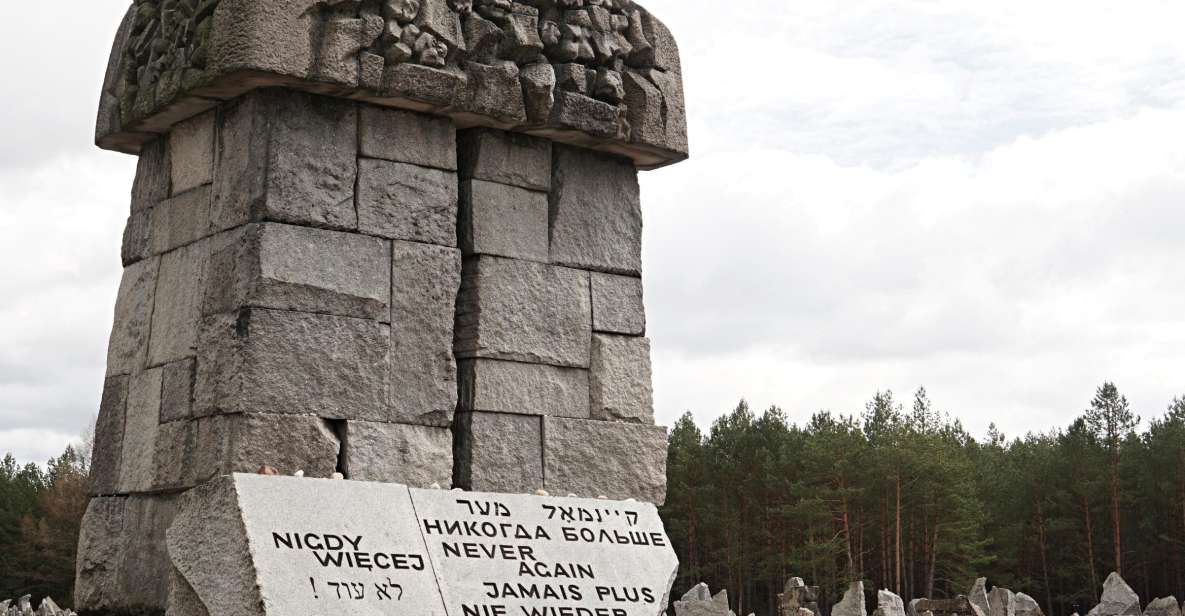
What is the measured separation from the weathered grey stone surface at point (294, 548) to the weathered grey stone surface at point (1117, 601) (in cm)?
2025

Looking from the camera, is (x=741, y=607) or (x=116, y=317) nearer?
(x=116, y=317)

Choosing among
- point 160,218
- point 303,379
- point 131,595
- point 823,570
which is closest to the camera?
point 303,379

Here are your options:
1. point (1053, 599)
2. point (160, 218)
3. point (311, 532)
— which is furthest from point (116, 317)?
point (1053, 599)

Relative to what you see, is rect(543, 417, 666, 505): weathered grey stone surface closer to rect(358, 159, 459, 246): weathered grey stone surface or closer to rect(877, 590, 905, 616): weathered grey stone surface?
rect(358, 159, 459, 246): weathered grey stone surface

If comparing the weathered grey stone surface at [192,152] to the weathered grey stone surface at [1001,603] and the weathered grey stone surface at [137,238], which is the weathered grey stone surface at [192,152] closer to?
the weathered grey stone surface at [137,238]

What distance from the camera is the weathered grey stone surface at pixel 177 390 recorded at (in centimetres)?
669

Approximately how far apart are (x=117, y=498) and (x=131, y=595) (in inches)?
20.8

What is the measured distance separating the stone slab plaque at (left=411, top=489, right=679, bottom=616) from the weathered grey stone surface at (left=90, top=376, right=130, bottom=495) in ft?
8.70

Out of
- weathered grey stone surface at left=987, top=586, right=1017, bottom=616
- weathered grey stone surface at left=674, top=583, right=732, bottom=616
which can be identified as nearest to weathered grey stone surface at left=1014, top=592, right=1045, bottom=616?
weathered grey stone surface at left=987, top=586, right=1017, bottom=616

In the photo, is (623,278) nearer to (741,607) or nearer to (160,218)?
(160,218)

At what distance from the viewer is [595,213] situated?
764 centimetres

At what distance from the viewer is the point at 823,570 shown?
4356cm

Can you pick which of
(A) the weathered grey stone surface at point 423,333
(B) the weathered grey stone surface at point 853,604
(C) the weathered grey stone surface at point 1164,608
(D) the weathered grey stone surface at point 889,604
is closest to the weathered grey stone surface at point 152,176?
(A) the weathered grey stone surface at point 423,333

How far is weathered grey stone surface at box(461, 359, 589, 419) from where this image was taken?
7.00m
